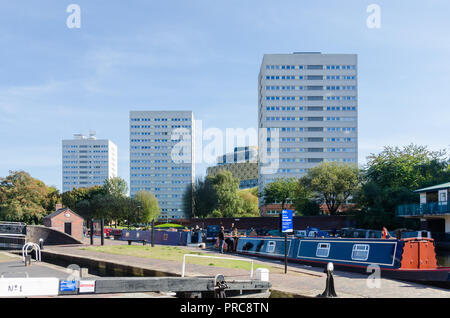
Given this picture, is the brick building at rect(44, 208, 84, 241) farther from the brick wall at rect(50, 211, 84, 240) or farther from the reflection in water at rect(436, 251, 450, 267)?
the reflection in water at rect(436, 251, 450, 267)

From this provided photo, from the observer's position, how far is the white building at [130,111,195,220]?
15088cm

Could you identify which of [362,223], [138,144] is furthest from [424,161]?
[138,144]

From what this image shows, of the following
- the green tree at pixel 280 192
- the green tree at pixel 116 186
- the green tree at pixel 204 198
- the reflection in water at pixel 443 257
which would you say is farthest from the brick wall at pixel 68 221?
the green tree at pixel 116 186

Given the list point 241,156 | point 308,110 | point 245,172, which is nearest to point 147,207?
point 308,110

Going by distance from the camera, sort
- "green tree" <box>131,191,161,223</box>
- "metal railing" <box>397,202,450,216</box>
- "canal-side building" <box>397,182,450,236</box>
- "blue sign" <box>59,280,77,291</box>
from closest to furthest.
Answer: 1. "blue sign" <box>59,280,77,291</box>
2. "metal railing" <box>397,202,450,216</box>
3. "canal-side building" <box>397,182,450,236</box>
4. "green tree" <box>131,191,161,223</box>

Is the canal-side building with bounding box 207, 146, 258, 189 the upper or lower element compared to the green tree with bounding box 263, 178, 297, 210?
upper

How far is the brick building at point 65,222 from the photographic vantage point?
35.5 metres

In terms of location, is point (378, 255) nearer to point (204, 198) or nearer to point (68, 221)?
point (68, 221)

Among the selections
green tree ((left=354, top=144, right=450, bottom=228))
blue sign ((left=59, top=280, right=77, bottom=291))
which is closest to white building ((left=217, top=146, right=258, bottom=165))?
green tree ((left=354, top=144, right=450, bottom=228))

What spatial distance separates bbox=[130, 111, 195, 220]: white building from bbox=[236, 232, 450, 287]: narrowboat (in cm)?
13002

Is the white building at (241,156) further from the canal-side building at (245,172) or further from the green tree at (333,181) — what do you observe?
the green tree at (333,181)
